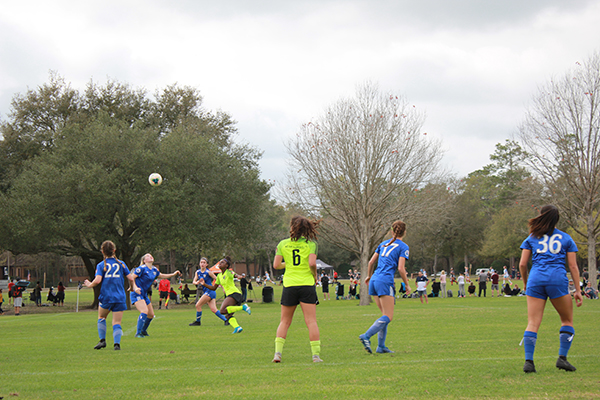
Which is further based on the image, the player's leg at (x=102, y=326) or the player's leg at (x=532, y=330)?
the player's leg at (x=102, y=326)

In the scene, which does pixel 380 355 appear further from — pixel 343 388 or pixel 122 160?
pixel 122 160

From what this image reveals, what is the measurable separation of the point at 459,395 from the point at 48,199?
84.2ft

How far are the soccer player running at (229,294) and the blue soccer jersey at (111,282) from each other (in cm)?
413

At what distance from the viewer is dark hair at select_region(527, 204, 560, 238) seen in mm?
6352

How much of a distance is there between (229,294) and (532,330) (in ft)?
29.7

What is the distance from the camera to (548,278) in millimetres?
6230

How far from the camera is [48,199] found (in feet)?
87.5

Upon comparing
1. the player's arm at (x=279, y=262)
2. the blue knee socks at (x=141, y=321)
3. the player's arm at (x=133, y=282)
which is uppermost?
the player's arm at (x=279, y=262)

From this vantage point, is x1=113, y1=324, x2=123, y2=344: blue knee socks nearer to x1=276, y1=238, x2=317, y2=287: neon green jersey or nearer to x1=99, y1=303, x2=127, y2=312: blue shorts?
x1=99, y1=303, x2=127, y2=312: blue shorts

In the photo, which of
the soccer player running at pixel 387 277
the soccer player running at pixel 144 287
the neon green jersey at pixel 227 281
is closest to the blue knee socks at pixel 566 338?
the soccer player running at pixel 387 277

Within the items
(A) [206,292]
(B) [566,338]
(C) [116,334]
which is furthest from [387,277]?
(A) [206,292]

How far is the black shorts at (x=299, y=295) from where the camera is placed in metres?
6.95

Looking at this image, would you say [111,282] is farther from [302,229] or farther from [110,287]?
[302,229]

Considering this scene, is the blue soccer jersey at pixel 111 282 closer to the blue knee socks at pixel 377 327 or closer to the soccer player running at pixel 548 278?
the blue knee socks at pixel 377 327
